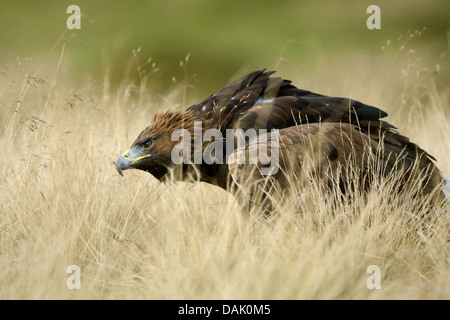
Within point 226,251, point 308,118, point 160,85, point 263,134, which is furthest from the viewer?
point 160,85

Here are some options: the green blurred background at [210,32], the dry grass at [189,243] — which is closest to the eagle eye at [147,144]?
the dry grass at [189,243]

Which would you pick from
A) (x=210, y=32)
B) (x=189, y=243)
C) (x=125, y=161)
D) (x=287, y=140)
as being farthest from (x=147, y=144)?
(x=210, y=32)

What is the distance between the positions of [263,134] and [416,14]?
58.7ft

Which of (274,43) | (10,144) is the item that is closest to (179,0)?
(274,43)

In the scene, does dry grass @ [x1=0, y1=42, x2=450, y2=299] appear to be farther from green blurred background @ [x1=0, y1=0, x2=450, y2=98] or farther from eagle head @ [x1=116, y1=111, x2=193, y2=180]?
green blurred background @ [x1=0, y1=0, x2=450, y2=98]

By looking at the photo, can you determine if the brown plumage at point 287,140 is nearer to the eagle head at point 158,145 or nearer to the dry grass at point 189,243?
the eagle head at point 158,145

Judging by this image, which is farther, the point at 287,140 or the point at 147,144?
the point at 147,144

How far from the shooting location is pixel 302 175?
4980mm

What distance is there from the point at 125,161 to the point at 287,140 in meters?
1.45

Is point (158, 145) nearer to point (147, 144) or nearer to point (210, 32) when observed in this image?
point (147, 144)

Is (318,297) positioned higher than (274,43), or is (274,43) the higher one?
(274,43)

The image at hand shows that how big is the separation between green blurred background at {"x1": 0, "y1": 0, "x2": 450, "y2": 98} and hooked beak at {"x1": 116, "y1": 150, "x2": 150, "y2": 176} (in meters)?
11.4

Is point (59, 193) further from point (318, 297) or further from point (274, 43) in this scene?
point (274, 43)

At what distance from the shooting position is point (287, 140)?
5152 millimetres
